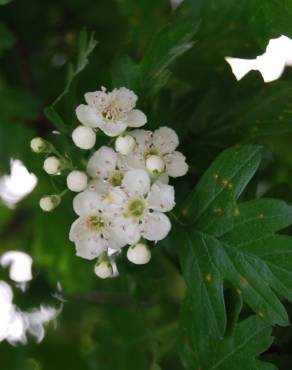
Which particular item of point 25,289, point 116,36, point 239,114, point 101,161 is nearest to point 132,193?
point 101,161

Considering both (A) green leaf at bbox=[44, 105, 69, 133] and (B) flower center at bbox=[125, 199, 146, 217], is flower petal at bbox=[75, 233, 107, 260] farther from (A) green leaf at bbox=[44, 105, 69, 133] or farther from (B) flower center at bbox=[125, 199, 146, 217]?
(A) green leaf at bbox=[44, 105, 69, 133]

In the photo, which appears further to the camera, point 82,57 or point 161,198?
point 82,57

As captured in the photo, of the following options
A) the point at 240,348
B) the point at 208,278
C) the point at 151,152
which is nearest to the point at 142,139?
the point at 151,152

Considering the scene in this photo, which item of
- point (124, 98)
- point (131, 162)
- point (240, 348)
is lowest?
point (240, 348)

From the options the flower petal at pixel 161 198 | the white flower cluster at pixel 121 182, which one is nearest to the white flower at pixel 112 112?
the white flower cluster at pixel 121 182

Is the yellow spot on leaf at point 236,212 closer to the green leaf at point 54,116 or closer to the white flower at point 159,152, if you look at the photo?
the white flower at point 159,152

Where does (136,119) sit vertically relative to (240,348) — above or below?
above

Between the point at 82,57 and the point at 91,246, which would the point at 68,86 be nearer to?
the point at 82,57
